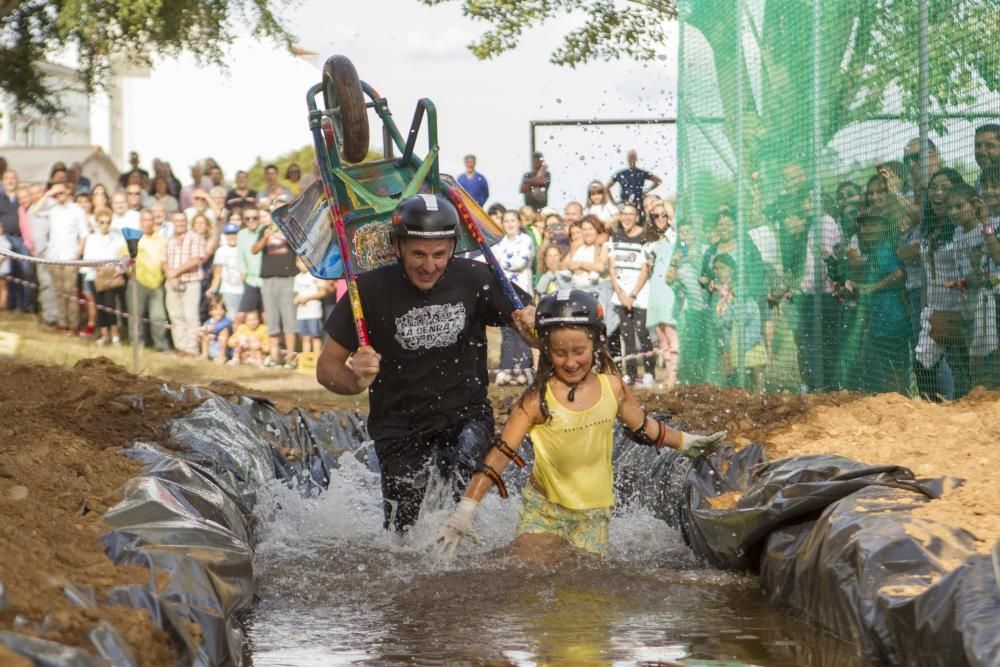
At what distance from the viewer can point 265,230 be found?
54.6ft

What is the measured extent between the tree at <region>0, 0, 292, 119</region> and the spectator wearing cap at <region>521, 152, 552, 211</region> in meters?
3.54

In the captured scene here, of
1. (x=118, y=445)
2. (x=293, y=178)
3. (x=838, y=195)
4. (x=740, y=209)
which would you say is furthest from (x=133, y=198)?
(x=118, y=445)

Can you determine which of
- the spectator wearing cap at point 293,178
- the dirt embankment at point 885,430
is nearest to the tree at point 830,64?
the dirt embankment at point 885,430

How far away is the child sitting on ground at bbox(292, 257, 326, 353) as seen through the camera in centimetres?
1658

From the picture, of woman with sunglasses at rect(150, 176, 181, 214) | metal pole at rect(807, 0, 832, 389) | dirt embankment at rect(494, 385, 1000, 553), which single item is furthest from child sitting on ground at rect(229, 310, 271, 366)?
metal pole at rect(807, 0, 832, 389)

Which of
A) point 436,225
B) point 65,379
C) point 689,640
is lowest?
point 689,640

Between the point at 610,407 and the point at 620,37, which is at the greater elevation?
the point at 620,37

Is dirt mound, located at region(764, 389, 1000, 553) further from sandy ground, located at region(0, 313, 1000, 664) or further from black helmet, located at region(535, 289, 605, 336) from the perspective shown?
black helmet, located at region(535, 289, 605, 336)

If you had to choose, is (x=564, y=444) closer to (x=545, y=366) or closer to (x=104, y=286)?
Result: (x=545, y=366)

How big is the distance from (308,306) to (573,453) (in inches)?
405

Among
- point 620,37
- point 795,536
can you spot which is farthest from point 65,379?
point 620,37

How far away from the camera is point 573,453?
6719 mm

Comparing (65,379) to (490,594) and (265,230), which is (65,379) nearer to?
(490,594)

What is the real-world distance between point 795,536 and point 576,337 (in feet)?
4.29
